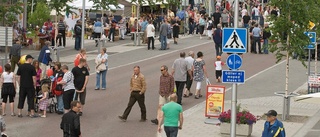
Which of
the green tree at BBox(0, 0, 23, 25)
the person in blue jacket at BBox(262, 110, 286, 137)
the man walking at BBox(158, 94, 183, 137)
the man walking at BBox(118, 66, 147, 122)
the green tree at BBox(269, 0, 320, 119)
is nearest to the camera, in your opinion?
the person in blue jacket at BBox(262, 110, 286, 137)

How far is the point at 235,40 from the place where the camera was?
58.5 feet

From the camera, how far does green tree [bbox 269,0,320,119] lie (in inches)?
923

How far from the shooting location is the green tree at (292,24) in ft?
76.9

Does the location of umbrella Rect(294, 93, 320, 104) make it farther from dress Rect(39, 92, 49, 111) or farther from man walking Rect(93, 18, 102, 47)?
man walking Rect(93, 18, 102, 47)

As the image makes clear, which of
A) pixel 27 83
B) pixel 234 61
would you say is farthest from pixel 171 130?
pixel 27 83

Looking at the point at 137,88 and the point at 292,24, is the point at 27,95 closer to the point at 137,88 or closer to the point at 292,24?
the point at 137,88

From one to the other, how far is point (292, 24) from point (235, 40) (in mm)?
6132

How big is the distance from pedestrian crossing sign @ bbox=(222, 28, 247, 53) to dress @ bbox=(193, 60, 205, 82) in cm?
862

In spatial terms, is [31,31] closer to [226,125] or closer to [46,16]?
[46,16]

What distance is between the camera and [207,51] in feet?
136

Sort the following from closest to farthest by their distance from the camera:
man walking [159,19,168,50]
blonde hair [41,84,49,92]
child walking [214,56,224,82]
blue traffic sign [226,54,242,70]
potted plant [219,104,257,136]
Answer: blue traffic sign [226,54,242,70] < potted plant [219,104,257,136] < blonde hair [41,84,49,92] < child walking [214,56,224,82] < man walking [159,19,168,50]

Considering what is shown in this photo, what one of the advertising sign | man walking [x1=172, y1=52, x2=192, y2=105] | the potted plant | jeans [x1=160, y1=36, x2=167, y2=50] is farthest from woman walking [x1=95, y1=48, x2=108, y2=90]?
jeans [x1=160, y1=36, x2=167, y2=50]

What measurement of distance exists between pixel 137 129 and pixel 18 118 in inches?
138

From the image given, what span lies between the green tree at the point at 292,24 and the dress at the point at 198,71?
3.37 m
